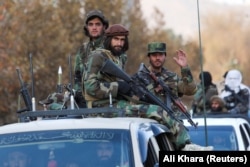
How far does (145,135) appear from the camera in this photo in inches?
A: 338

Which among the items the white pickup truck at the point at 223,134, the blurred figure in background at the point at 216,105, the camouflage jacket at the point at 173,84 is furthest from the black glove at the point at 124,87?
the blurred figure in background at the point at 216,105

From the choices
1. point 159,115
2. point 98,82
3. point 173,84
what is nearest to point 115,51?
point 98,82

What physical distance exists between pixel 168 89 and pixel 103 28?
1130 millimetres

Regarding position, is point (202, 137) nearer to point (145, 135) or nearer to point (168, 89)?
point (168, 89)

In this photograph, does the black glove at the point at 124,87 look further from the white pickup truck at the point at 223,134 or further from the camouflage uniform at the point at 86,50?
the white pickup truck at the point at 223,134

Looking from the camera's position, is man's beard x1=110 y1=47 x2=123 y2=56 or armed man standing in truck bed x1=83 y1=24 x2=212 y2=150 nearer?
armed man standing in truck bed x1=83 y1=24 x2=212 y2=150

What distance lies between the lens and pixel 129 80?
10.3 metres

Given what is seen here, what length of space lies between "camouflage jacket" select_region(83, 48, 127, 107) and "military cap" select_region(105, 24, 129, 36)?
0.29 m

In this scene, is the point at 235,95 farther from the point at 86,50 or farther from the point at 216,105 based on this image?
the point at 86,50

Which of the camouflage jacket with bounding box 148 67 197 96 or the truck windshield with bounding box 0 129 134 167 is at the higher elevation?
the camouflage jacket with bounding box 148 67 197 96

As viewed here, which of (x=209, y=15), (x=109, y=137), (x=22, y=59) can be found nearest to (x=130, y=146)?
(x=109, y=137)

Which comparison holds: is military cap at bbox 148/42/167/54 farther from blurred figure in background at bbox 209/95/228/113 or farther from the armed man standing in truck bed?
blurred figure in background at bbox 209/95/228/113

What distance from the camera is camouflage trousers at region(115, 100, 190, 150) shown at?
9.95 meters

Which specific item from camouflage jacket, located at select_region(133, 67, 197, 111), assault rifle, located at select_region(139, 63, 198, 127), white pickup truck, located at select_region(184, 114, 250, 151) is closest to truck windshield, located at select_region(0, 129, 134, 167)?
camouflage jacket, located at select_region(133, 67, 197, 111)
